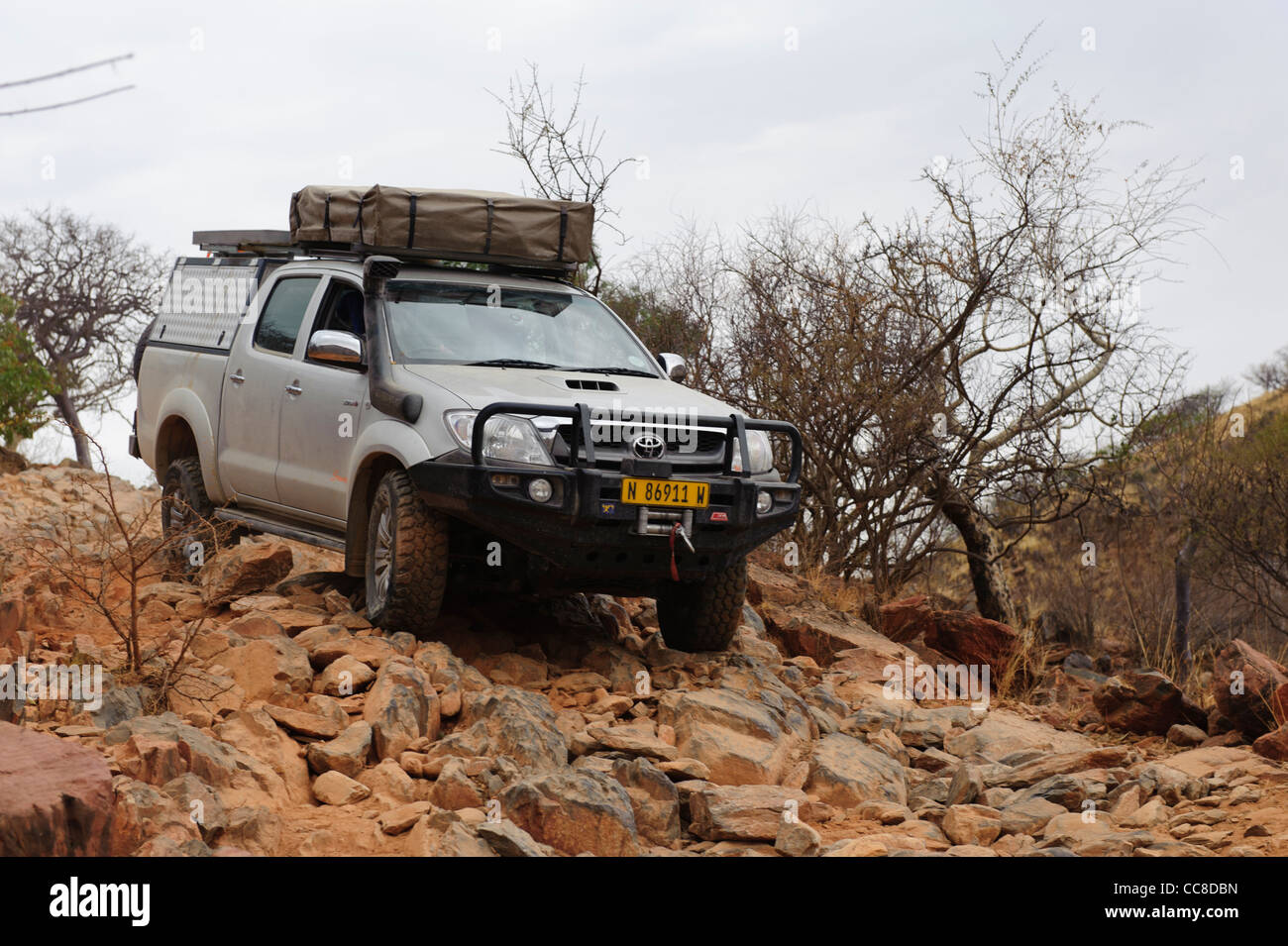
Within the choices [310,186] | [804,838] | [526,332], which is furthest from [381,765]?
[310,186]

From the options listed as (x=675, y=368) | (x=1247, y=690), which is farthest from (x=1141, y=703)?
(x=675, y=368)

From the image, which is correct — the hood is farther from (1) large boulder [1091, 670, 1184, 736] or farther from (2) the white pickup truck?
(1) large boulder [1091, 670, 1184, 736]

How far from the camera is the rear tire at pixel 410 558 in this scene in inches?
274

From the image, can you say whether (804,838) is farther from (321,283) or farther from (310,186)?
(310,186)

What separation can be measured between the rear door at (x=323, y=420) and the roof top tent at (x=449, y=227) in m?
0.40

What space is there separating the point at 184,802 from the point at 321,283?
4.11 m

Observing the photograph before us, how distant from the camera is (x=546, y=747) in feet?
20.2

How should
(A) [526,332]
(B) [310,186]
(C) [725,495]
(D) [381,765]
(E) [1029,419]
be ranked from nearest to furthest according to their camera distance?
(D) [381,765] < (C) [725,495] < (A) [526,332] < (B) [310,186] < (E) [1029,419]

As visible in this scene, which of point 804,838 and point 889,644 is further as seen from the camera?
point 889,644

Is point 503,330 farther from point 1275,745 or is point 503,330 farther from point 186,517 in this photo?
point 1275,745

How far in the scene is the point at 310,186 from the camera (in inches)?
345

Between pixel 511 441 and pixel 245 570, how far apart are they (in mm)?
2264

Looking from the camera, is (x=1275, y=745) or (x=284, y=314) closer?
(x=1275, y=745)

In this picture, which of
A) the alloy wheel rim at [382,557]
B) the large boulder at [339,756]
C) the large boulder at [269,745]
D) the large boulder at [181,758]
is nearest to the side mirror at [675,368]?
the alloy wheel rim at [382,557]
